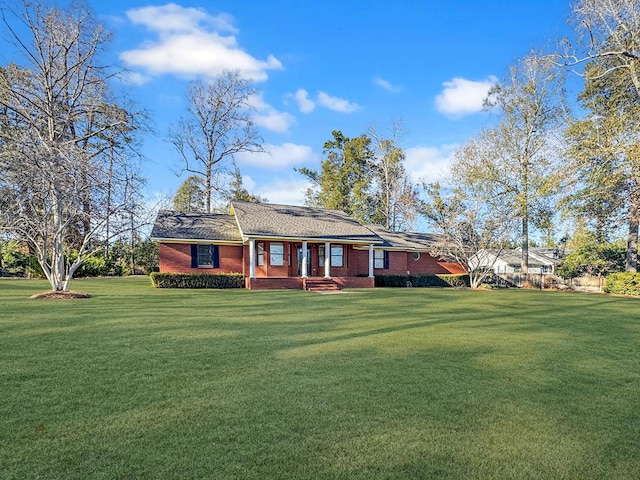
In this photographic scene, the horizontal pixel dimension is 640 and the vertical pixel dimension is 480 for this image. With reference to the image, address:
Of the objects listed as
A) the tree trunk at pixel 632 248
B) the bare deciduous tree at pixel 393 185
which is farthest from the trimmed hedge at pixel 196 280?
the tree trunk at pixel 632 248

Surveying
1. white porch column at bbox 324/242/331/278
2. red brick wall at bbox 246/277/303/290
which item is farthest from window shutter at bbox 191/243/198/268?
white porch column at bbox 324/242/331/278

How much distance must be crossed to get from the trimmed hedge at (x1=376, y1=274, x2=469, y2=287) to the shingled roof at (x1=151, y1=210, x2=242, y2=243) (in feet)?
28.6

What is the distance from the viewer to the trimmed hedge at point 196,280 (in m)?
16.8

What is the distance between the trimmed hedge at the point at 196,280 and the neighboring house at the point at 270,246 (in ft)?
2.33

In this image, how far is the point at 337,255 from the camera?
2164 centimetres

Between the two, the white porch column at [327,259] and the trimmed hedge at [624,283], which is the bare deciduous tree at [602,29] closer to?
Answer: the trimmed hedge at [624,283]

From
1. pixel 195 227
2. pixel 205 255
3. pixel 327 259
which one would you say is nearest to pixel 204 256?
pixel 205 255

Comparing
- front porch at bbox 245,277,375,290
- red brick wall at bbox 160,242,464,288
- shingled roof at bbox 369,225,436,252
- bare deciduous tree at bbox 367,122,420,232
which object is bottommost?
front porch at bbox 245,277,375,290

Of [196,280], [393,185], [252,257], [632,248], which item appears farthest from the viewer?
[393,185]

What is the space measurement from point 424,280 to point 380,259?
2.99 metres

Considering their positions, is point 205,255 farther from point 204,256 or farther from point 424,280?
point 424,280

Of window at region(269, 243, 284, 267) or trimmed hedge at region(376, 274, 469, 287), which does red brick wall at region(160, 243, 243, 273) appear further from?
trimmed hedge at region(376, 274, 469, 287)

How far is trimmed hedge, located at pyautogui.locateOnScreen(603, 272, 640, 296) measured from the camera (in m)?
19.5

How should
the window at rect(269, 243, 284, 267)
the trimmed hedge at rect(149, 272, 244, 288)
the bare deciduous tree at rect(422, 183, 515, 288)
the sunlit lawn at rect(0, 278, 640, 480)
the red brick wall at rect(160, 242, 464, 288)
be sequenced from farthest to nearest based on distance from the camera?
the bare deciduous tree at rect(422, 183, 515, 288), the window at rect(269, 243, 284, 267), the red brick wall at rect(160, 242, 464, 288), the trimmed hedge at rect(149, 272, 244, 288), the sunlit lawn at rect(0, 278, 640, 480)
